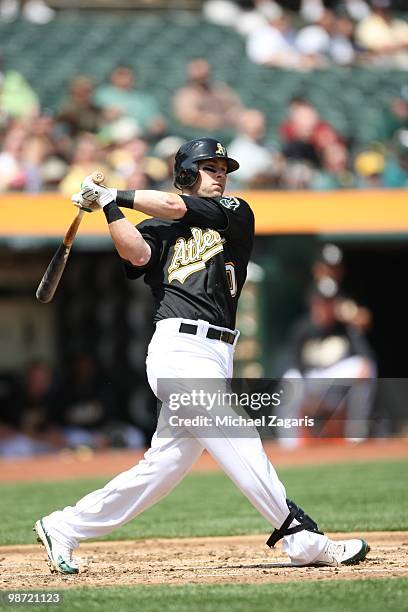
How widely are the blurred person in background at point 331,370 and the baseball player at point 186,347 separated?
628 centimetres

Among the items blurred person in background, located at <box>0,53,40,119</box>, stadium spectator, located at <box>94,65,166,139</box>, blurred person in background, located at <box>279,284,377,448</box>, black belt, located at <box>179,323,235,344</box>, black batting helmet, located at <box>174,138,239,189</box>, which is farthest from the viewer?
stadium spectator, located at <box>94,65,166,139</box>

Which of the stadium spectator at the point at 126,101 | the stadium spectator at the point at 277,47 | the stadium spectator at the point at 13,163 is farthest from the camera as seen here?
the stadium spectator at the point at 277,47

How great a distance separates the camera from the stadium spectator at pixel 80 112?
40.8ft

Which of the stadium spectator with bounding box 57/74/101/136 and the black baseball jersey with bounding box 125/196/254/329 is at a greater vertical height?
the black baseball jersey with bounding box 125/196/254/329

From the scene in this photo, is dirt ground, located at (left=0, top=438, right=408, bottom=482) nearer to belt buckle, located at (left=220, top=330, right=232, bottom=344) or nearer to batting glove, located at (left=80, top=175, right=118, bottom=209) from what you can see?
belt buckle, located at (left=220, top=330, right=232, bottom=344)

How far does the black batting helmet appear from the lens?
192 inches

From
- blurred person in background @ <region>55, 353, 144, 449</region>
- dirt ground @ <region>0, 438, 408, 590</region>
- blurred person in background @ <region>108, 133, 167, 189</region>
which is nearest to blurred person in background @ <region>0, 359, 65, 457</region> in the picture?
blurred person in background @ <region>55, 353, 144, 449</region>

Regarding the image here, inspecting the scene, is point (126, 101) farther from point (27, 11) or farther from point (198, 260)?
point (198, 260)

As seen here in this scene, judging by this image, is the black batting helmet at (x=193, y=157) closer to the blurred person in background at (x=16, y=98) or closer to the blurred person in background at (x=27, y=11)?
the blurred person in background at (x=16, y=98)

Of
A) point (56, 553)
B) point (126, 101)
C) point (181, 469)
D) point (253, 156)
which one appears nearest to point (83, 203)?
point (181, 469)

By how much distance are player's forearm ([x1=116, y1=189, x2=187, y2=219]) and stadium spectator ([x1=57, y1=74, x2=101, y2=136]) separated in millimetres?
7926

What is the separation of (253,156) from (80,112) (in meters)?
2.04

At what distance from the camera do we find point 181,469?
4.71 meters

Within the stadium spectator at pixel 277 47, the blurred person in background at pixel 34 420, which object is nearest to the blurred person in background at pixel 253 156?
the stadium spectator at pixel 277 47
